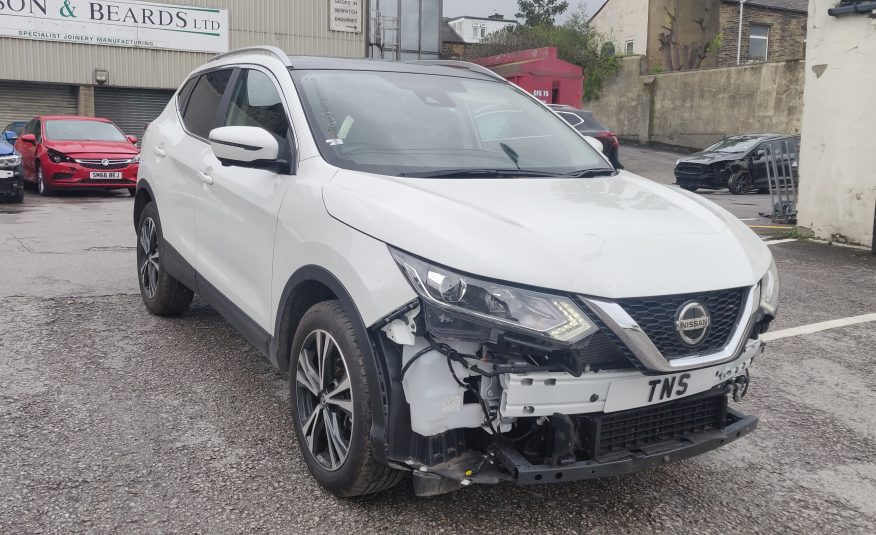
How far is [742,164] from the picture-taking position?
1869 cm

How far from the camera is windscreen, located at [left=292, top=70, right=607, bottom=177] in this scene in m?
3.61

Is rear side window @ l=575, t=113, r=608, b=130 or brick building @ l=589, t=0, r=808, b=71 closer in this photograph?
rear side window @ l=575, t=113, r=608, b=130

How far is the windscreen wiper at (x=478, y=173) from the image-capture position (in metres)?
3.46

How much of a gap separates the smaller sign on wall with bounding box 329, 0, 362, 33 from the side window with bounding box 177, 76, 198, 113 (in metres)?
25.4

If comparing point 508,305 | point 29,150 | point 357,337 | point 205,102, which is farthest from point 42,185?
point 508,305

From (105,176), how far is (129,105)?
47.6ft

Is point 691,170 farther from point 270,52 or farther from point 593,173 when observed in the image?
point 270,52

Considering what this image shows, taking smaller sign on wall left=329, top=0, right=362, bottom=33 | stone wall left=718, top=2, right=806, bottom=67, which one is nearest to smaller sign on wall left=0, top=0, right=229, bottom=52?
smaller sign on wall left=329, top=0, right=362, bottom=33

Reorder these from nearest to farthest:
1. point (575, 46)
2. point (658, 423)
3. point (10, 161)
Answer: point (658, 423) → point (10, 161) → point (575, 46)

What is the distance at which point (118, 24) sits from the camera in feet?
88.5

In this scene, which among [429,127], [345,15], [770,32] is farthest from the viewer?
[770,32]

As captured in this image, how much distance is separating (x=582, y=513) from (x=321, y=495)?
102cm

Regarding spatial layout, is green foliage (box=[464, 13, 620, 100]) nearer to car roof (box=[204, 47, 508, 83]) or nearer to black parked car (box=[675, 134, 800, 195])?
black parked car (box=[675, 134, 800, 195])

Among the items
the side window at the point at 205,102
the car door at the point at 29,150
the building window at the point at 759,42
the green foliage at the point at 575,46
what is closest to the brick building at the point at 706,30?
the building window at the point at 759,42
